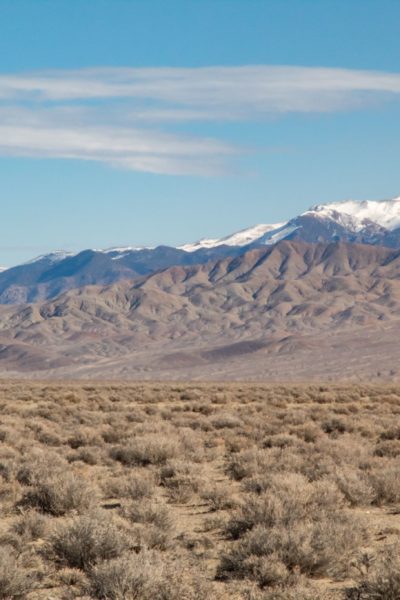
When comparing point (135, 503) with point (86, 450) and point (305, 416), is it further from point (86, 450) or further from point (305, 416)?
point (305, 416)

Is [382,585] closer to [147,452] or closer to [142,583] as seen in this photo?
[142,583]

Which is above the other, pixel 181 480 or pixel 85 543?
pixel 85 543

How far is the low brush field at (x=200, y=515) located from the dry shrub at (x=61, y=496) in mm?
24

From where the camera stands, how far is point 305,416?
2925 centimetres

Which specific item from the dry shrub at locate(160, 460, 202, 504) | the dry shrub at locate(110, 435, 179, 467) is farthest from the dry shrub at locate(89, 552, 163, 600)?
the dry shrub at locate(110, 435, 179, 467)

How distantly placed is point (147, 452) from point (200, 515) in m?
5.13

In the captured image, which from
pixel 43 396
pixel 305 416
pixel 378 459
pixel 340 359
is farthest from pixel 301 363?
pixel 378 459

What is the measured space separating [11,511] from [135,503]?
2.47 metres

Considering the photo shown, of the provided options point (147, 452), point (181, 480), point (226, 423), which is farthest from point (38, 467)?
point (226, 423)

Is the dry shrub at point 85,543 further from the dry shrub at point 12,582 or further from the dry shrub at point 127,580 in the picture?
the dry shrub at point 127,580

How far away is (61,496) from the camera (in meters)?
14.3

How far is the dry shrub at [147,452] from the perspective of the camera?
19750 millimetres

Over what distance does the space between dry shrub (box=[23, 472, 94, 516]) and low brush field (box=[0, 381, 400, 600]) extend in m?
0.02

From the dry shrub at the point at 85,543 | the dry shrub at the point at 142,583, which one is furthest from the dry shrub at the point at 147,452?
the dry shrub at the point at 142,583
